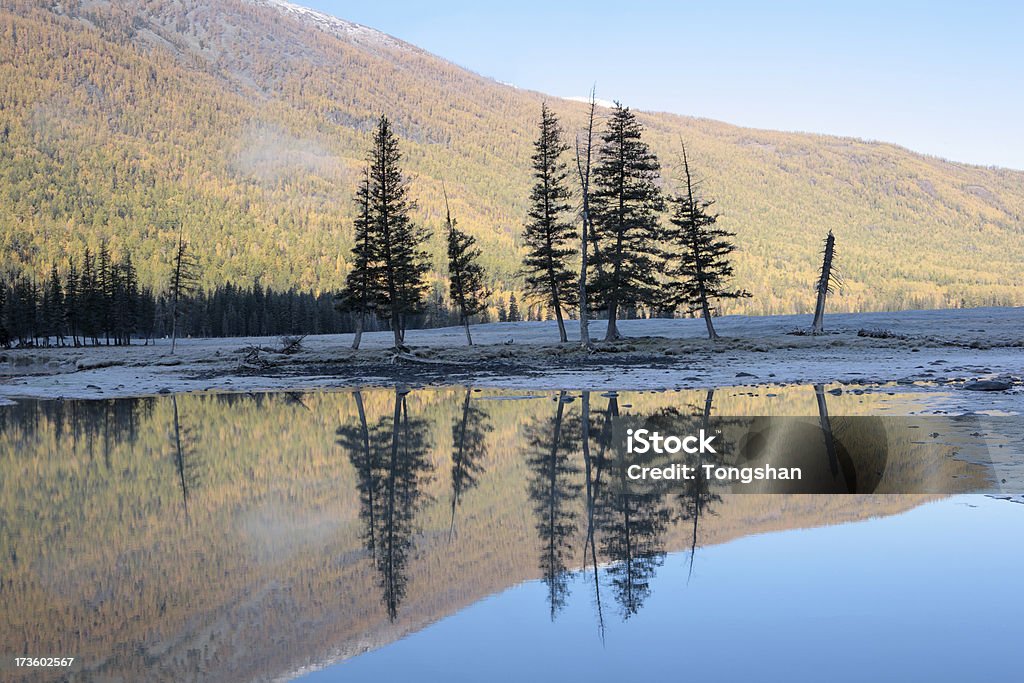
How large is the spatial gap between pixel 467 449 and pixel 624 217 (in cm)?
3199

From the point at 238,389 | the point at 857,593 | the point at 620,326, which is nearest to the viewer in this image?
the point at 857,593

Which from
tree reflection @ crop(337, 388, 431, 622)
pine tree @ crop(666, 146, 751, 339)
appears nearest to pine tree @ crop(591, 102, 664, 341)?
pine tree @ crop(666, 146, 751, 339)

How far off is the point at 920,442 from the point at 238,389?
20748mm

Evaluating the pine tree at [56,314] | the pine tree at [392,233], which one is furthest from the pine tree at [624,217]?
the pine tree at [56,314]

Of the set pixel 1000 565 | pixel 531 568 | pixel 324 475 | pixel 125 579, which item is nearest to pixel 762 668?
pixel 531 568

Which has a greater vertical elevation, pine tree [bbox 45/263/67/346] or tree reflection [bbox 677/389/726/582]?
pine tree [bbox 45/263/67/346]

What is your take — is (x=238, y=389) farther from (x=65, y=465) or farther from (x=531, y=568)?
(x=531, y=568)

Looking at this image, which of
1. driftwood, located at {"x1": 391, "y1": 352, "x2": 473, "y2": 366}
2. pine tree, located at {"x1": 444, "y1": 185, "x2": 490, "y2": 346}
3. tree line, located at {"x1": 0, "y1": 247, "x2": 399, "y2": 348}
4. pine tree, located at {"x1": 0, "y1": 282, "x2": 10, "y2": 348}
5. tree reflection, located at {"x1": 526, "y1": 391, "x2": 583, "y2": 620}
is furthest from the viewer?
tree line, located at {"x1": 0, "y1": 247, "x2": 399, "y2": 348}

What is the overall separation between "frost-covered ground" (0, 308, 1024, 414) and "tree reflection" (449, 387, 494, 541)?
280 inches

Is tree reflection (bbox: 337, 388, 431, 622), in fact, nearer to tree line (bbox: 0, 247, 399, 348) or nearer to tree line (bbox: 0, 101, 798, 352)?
tree line (bbox: 0, 101, 798, 352)

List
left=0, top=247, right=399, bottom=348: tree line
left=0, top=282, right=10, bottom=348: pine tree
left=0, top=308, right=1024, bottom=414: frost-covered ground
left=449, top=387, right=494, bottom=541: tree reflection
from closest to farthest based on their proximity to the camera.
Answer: left=449, top=387, right=494, bottom=541: tree reflection < left=0, top=308, right=1024, bottom=414: frost-covered ground < left=0, top=282, right=10, bottom=348: pine tree < left=0, top=247, right=399, bottom=348: tree line

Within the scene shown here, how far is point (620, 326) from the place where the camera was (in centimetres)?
5647

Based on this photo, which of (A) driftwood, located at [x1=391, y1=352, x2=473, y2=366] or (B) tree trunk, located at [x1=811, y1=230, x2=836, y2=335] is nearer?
(A) driftwood, located at [x1=391, y1=352, x2=473, y2=366]

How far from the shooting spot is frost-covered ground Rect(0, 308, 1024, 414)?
23.6 meters
